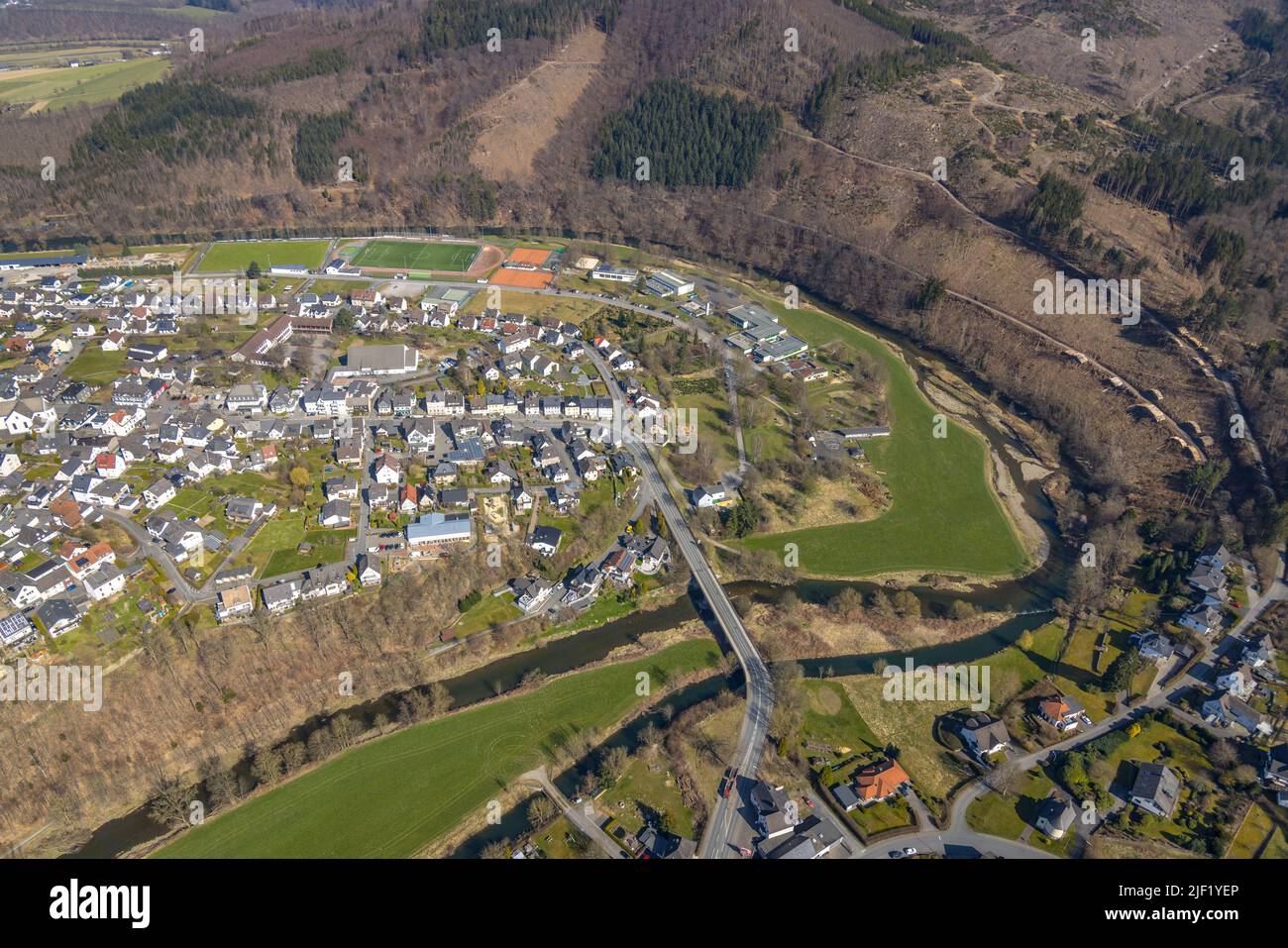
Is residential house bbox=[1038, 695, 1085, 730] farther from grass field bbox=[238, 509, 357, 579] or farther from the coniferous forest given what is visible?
the coniferous forest

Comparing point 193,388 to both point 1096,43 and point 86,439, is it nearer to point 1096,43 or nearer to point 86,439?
point 86,439

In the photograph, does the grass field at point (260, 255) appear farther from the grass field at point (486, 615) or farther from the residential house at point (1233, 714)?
the residential house at point (1233, 714)

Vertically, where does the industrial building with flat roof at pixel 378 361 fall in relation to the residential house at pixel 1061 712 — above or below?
above

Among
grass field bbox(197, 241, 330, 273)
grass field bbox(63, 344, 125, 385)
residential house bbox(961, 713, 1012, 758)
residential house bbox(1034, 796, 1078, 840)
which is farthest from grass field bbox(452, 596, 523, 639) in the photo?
grass field bbox(197, 241, 330, 273)

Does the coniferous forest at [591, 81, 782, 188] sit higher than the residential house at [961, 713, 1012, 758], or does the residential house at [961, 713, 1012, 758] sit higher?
the coniferous forest at [591, 81, 782, 188]

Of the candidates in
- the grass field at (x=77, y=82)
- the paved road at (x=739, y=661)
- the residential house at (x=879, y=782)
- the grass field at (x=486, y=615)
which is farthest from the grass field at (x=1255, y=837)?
the grass field at (x=77, y=82)

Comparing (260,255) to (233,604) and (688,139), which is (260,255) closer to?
(688,139)

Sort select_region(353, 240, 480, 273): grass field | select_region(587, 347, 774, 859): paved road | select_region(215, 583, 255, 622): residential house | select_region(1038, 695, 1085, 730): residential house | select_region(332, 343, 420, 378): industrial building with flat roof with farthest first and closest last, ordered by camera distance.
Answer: select_region(353, 240, 480, 273): grass field, select_region(332, 343, 420, 378): industrial building with flat roof, select_region(215, 583, 255, 622): residential house, select_region(1038, 695, 1085, 730): residential house, select_region(587, 347, 774, 859): paved road
